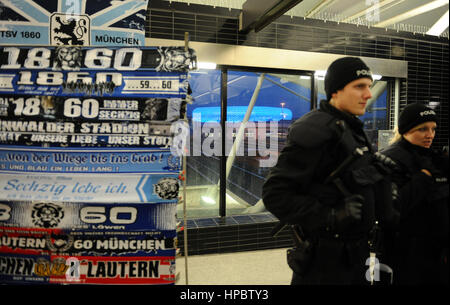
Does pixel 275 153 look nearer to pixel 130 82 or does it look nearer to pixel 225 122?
pixel 225 122

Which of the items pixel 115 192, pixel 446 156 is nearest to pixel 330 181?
pixel 446 156

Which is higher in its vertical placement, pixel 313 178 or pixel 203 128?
pixel 203 128

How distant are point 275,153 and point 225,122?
908mm

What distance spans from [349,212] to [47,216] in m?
1.72

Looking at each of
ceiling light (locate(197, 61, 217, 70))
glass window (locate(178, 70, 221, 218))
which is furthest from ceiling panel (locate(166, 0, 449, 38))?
glass window (locate(178, 70, 221, 218))

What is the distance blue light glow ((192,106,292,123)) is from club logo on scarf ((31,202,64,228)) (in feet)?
7.81

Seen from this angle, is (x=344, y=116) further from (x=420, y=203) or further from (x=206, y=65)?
(x=206, y=65)

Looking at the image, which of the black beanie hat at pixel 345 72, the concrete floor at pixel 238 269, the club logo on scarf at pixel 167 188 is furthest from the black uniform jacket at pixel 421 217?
the concrete floor at pixel 238 269

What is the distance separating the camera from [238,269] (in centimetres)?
315

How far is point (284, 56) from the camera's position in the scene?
3771 millimetres

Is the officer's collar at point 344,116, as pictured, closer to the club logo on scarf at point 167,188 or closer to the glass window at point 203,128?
the club logo on scarf at point 167,188

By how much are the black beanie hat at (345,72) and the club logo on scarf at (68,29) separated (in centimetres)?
169

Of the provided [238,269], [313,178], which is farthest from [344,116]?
[238,269]

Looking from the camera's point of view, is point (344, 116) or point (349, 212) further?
point (344, 116)
